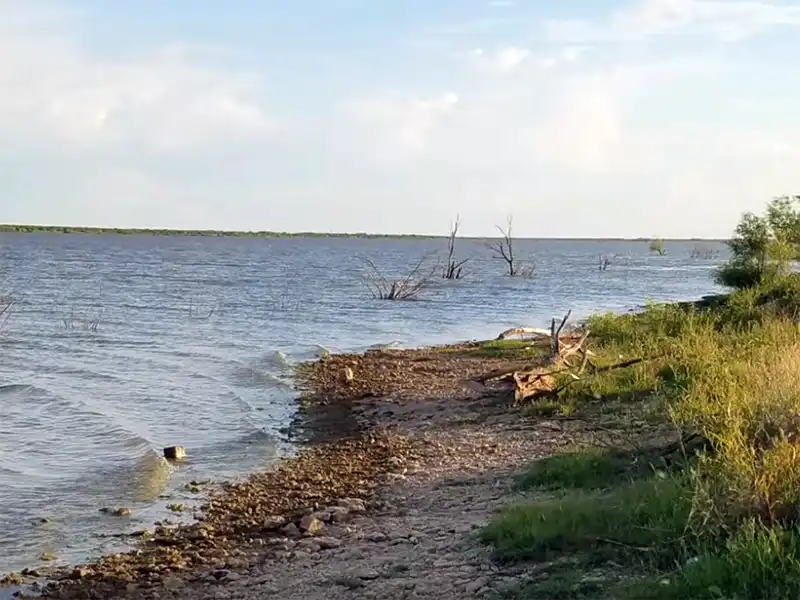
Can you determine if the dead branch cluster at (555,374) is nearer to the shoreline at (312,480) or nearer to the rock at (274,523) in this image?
the shoreline at (312,480)

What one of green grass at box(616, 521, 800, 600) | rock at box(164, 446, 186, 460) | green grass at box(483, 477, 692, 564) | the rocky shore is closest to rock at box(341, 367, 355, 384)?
the rocky shore

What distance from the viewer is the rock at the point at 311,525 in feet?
32.4

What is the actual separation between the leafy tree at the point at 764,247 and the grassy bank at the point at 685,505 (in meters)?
17.6

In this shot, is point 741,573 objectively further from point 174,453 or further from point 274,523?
point 174,453

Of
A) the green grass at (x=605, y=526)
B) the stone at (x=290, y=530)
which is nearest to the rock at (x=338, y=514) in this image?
the stone at (x=290, y=530)

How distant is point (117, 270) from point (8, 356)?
4854cm

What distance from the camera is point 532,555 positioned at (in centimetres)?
744

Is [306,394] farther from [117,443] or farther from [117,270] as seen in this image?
[117,270]

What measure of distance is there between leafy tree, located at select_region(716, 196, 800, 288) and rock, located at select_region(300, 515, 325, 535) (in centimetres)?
2222

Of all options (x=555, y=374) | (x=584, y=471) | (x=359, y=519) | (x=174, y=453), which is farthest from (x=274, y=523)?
(x=555, y=374)

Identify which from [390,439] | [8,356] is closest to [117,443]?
[390,439]

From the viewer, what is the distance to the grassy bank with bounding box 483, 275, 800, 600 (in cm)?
574

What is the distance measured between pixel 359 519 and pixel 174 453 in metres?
5.16

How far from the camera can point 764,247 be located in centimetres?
2970
